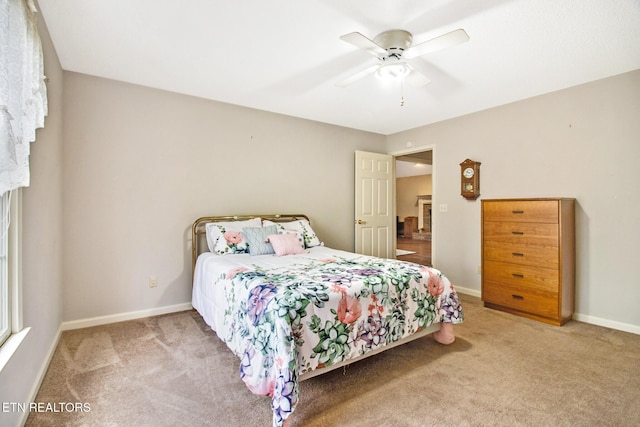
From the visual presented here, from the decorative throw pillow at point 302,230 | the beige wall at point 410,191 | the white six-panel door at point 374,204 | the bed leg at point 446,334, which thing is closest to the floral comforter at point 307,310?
the bed leg at point 446,334

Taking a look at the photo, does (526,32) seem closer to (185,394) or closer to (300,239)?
(300,239)

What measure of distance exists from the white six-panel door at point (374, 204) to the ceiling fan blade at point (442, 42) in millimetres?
2721

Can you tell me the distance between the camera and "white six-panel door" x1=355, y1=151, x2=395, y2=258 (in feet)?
16.0

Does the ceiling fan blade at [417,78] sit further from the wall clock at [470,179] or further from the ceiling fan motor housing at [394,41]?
the wall clock at [470,179]

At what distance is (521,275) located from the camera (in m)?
3.27

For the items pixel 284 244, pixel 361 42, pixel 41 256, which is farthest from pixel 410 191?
pixel 41 256

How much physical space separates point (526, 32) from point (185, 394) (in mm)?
3410

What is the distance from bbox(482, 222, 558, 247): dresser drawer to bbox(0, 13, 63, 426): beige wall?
13.3ft

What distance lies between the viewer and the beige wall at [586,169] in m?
2.90

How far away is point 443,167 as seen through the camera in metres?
4.45

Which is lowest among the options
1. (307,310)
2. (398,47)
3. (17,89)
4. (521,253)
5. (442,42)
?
(307,310)

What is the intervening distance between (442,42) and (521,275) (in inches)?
102

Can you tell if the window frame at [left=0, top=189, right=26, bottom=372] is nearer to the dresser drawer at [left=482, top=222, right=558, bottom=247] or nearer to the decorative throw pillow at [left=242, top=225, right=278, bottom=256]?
the decorative throw pillow at [left=242, top=225, right=278, bottom=256]

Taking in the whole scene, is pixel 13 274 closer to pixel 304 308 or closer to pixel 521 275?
pixel 304 308
